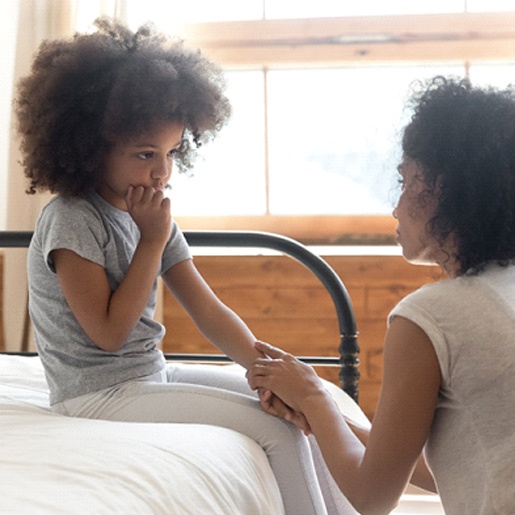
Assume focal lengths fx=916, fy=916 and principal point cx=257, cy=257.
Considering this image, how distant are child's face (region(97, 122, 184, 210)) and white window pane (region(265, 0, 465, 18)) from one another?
166 centimetres

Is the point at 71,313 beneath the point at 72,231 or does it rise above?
beneath

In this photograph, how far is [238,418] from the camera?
4.26 feet

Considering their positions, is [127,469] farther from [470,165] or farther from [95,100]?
[95,100]

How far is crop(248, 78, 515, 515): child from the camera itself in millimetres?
995

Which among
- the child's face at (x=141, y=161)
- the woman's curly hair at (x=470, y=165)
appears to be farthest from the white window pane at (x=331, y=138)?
the woman's curly hair at (x=470, y=165)

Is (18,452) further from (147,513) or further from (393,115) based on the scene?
(393,115)

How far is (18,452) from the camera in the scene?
105 cm

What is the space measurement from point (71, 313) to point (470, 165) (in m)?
0.65

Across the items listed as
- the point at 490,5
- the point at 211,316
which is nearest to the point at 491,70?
the point at 490,5

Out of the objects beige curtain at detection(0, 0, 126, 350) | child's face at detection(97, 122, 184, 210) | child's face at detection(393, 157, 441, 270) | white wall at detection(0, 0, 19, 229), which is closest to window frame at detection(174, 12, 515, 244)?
beige curtain at detection(0, 0, 126, 350)

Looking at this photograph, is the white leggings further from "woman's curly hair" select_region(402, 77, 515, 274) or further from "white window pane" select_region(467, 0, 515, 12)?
"white window pane" select_region(467, 0, 515, 12)

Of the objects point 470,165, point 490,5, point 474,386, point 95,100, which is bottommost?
point 474,386

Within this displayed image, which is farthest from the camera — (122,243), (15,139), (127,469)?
(15,139)

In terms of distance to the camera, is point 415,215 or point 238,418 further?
point 238,418
